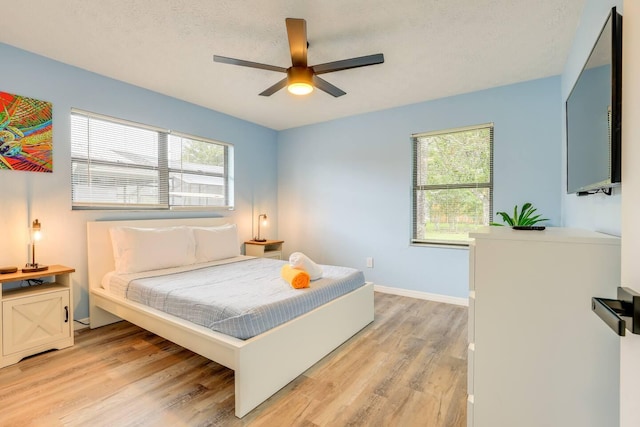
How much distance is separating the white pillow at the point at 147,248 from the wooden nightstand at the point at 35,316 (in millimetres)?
443

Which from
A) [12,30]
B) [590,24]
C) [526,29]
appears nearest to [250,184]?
[12,30]

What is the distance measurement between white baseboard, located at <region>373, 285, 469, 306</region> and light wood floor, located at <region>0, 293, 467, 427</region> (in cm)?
92

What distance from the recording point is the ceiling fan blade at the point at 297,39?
1826mm

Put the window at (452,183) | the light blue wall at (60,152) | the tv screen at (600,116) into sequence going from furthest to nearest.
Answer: the window at (452,183), the light blue wall at (60,152), the tv screen at (600,116)

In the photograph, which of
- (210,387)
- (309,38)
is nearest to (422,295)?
(210,387)

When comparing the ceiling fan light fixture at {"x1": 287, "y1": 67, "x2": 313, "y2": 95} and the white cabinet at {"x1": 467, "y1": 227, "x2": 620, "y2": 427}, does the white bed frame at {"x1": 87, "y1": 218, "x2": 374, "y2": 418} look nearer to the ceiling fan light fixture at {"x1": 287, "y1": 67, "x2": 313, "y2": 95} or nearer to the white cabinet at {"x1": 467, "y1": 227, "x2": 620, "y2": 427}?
→ the white cabinet at {"x1": 467, "y1": 227, "x2": 620, "y2": 427}

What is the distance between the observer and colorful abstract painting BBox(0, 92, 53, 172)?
7.92ft

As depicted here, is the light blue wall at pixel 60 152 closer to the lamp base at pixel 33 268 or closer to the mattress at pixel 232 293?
the lamp base at pixel 33 268

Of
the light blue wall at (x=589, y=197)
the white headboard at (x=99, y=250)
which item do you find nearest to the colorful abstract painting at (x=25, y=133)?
the white headboard at (x=99, y=250)

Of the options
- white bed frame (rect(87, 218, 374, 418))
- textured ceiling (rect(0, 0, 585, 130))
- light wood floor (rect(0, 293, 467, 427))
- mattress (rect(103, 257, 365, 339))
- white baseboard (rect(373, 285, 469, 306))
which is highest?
textured ceiling (rect(0, 0, 585, 130))

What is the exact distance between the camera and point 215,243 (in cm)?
354

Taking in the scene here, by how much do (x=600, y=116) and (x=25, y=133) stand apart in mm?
3898

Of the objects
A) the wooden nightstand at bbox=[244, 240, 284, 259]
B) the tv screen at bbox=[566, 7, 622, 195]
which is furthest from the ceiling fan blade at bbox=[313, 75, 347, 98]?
the wooden nightstand at bbox=[244, 240, 284, 259]

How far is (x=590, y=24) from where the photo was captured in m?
1.84
